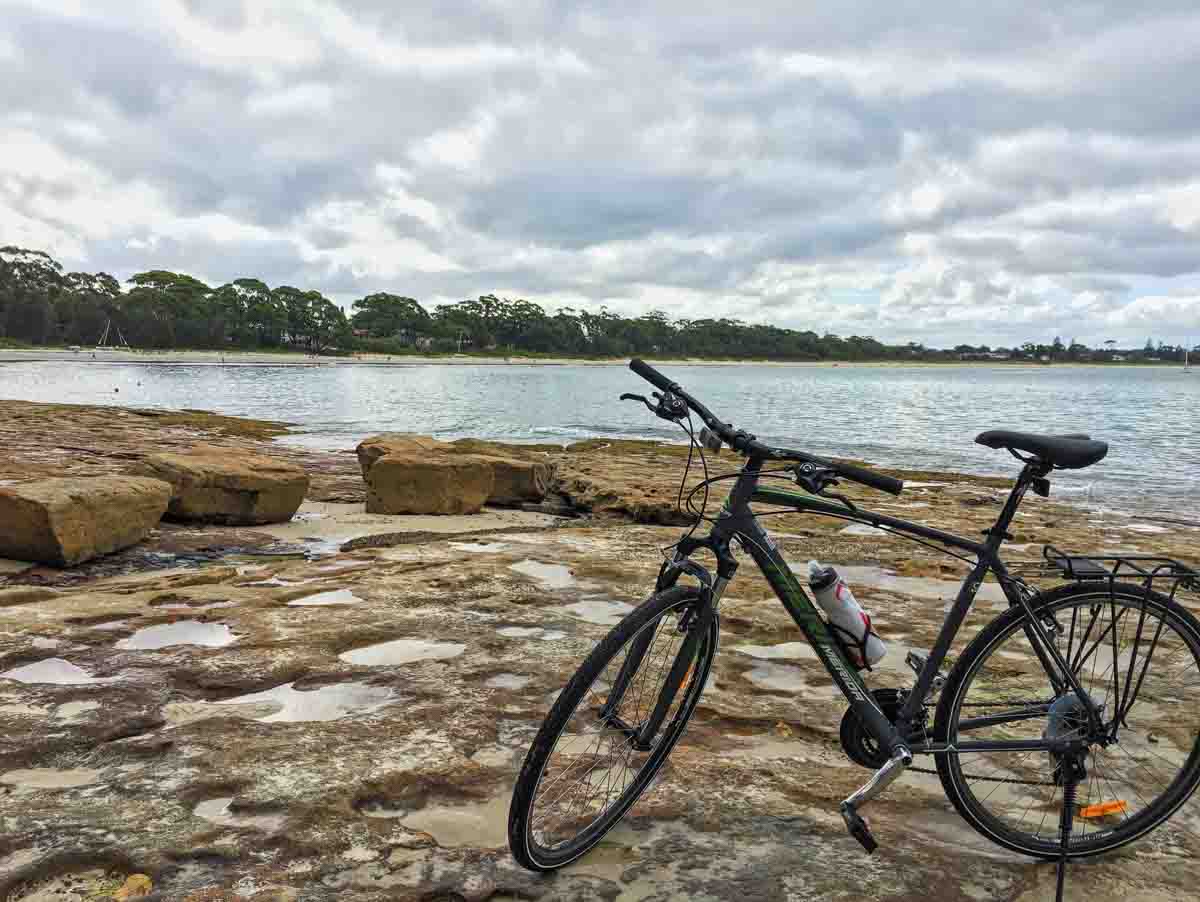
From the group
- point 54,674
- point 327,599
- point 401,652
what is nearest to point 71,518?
point 327,599

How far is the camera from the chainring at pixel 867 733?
273 cm

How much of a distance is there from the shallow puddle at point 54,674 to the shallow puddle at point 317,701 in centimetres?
76

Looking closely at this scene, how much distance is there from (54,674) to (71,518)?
2862 millimetres

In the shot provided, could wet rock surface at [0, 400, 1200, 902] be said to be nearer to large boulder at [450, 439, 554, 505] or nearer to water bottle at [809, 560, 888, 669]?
water bottle at [809, 560, 888, 669]

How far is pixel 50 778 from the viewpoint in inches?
114

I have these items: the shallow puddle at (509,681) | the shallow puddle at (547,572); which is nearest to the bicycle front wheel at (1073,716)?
the shallow puddle at (509,681)

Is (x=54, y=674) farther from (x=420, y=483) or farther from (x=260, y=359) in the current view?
(x=260, y=359)

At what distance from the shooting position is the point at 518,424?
3109cm

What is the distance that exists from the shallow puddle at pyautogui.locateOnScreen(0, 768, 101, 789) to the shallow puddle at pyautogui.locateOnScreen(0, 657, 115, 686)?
854 millimetres

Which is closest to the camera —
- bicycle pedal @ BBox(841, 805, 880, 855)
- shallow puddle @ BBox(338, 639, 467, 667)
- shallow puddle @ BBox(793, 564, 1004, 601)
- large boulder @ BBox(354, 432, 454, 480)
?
bicycle pedal @ BBox(841, 805, 880, 855)

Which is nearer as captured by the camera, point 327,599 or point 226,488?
point 327,599

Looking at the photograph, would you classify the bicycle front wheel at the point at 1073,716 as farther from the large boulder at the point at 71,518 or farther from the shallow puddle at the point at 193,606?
the large boulder at the point at 71,518

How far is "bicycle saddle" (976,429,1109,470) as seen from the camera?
8.50 feet

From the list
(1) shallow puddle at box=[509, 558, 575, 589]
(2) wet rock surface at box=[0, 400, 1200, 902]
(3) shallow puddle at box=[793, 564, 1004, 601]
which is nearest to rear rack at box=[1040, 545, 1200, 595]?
(2) wet rock surface at box=[0, 400, 1200, 902]
